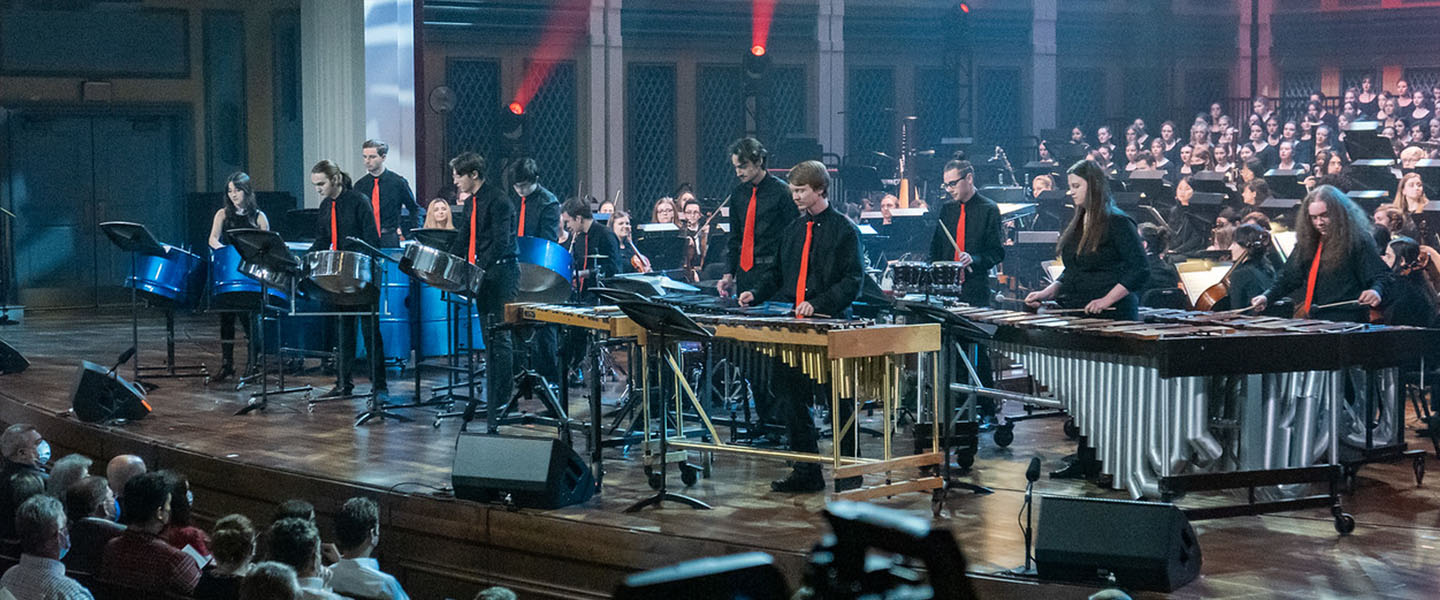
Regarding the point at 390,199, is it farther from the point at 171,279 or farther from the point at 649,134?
the point at 649,134

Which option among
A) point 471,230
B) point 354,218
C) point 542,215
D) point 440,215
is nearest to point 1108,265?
point 471,230

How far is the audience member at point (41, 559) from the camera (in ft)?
15.0

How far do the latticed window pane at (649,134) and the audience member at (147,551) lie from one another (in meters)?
11.6

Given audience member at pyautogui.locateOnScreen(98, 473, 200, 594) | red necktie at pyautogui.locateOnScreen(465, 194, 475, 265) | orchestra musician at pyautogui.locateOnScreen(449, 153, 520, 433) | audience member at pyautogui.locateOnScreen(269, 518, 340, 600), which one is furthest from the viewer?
red necktie at pyautogui.locateOnScreen(465, 194, 475, 265)

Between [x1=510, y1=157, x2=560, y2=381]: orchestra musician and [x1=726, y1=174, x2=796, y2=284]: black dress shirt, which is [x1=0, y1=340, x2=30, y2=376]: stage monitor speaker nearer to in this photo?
[x1=510, y1=157, x2=560, y2=381]: orchestra musician

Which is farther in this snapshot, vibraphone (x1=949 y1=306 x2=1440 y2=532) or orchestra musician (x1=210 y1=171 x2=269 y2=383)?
orchestra musician (x1=210 y1=171 x2=269 y2=383)

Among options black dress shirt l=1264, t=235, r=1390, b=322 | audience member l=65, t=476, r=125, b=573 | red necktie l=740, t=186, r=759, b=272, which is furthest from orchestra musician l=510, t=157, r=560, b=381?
black dress shirt l=1264, t=235, r=1390, b=322

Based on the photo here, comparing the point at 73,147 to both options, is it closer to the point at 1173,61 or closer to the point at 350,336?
the point at 350,336

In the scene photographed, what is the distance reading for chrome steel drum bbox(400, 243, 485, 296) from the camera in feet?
24.3

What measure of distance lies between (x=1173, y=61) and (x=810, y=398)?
1429cm

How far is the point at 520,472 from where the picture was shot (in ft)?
19.4

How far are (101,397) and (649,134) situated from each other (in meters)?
9.18

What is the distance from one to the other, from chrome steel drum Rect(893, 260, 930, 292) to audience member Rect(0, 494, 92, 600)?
3.68m

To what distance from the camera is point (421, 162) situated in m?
11.7
